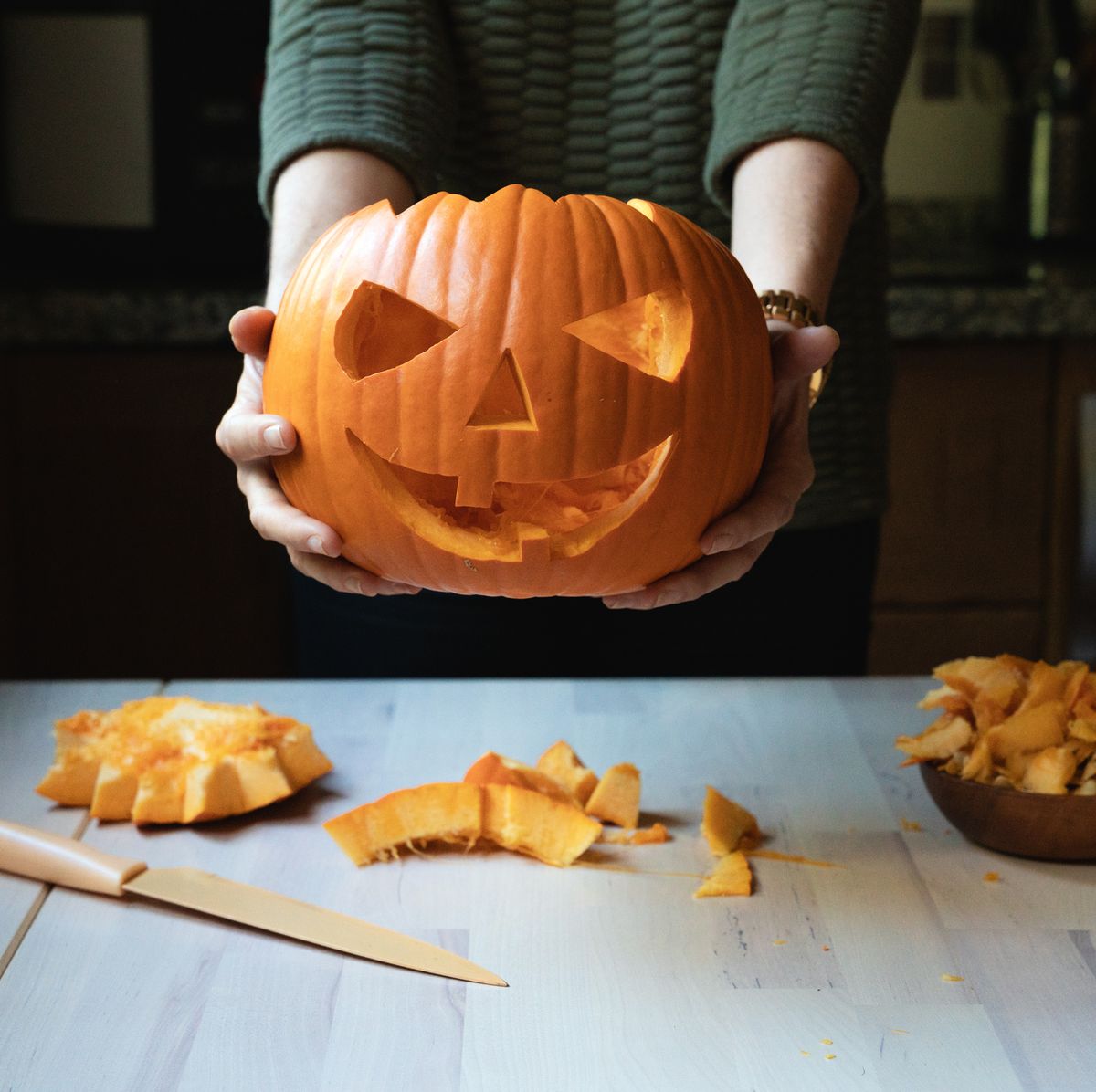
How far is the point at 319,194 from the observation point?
1066 mm

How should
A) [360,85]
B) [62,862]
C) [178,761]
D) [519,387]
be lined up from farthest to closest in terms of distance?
[360,85]
[178,761]
[62,862]
[519,387]

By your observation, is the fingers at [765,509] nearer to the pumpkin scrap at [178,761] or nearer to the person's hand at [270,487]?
the person's hand at [270,487]

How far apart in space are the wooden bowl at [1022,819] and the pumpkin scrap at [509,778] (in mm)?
255

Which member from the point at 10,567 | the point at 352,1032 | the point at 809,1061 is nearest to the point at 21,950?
the point at 352,1032

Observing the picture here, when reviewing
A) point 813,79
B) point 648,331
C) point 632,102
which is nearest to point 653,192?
point 632,102

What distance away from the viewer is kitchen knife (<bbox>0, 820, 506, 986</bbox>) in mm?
794

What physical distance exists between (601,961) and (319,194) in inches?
24.0

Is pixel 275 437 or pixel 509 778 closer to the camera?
pixel 275 437

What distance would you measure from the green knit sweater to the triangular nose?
1.24 ft

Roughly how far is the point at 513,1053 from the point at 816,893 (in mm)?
251

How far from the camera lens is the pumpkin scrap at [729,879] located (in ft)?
2.86

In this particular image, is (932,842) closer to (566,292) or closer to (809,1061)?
(809,1061)

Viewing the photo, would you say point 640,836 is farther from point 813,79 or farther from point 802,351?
point 813,79

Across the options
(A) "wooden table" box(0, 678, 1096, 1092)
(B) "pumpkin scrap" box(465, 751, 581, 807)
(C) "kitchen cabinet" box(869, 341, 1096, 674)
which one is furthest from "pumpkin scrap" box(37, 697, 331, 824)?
(C) "kitchen cabinet" box(869, 341, 1096, 674)
